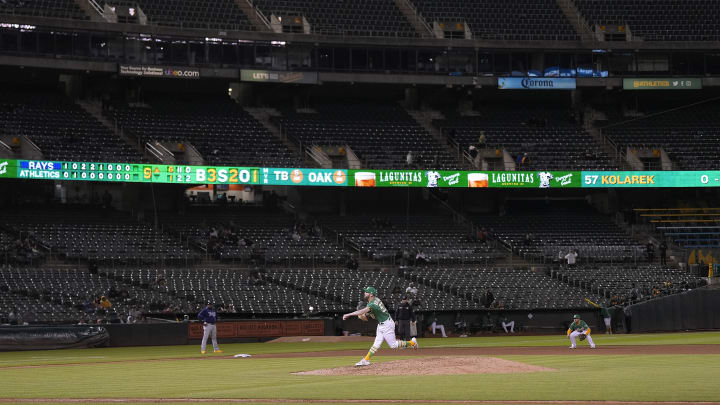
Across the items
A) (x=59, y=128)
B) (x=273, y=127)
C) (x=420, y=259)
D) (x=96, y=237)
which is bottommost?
(x=420, y=259)

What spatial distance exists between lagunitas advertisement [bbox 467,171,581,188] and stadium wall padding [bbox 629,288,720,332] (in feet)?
36.9

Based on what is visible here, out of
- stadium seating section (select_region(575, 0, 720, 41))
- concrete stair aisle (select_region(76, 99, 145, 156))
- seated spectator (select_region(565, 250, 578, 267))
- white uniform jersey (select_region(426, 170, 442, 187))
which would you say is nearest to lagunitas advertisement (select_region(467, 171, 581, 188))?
white uniform jersey (select_region(426, 170, 442, 187))

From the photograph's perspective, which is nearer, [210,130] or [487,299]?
[487,299]

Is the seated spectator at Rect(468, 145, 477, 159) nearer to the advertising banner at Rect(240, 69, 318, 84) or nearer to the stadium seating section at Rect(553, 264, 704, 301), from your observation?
the stadium seating section at Rect(553, 264, 704, 301)

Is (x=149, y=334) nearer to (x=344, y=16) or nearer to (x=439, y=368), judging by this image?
(x=439, y=368)

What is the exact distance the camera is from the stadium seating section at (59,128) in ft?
173

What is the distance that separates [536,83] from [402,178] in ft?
39.2

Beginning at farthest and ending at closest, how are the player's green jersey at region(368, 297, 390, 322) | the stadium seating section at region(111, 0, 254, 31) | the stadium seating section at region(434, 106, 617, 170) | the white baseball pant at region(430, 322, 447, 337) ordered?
the stadium seating section at region(434, 106, 617, 170)
the stadium seating section at region(111, 0, 254, 31)
the white baseball pant at region(430, 322, 447, 337)
the player's green jersey at region(368, 297, 390, 322)

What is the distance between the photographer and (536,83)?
205ft

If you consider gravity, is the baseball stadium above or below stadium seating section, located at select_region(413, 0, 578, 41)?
below

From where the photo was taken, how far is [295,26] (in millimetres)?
61719

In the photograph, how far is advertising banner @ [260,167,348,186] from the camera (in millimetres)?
54469

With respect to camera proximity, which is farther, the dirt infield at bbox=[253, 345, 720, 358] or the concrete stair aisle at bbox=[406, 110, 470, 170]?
the concrete stair aisle at bbox=[406, 110, 470, 170]

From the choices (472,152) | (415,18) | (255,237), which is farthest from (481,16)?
(255,237)
